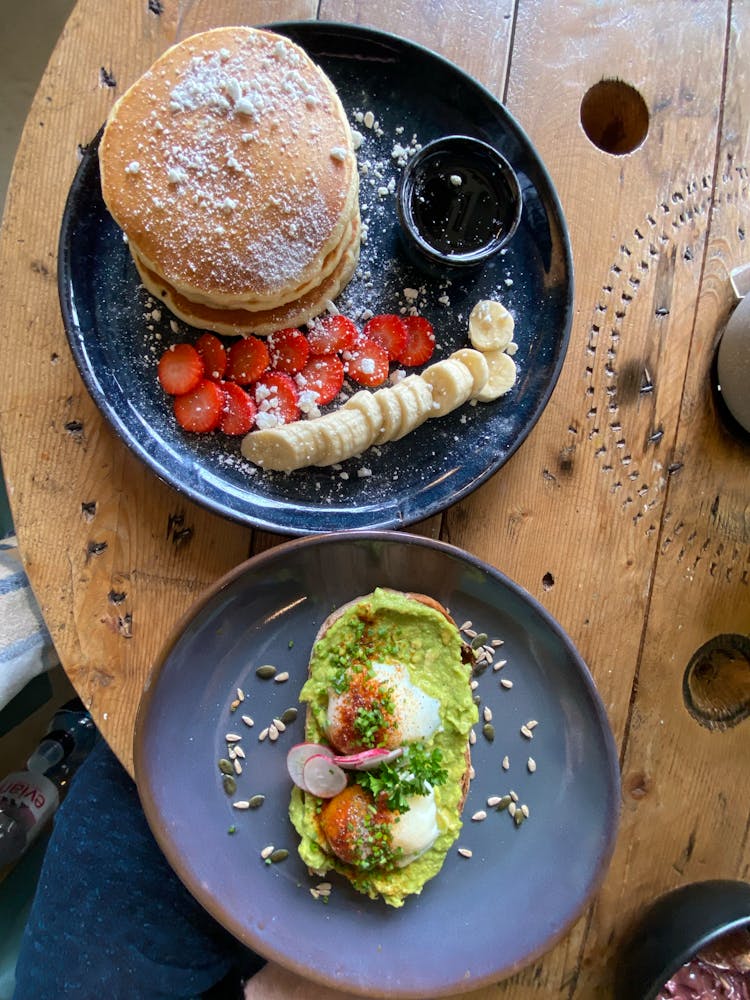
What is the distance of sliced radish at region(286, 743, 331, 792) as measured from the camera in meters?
1.44

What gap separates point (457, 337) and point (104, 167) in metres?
0.76

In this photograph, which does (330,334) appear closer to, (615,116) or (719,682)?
(615,116)

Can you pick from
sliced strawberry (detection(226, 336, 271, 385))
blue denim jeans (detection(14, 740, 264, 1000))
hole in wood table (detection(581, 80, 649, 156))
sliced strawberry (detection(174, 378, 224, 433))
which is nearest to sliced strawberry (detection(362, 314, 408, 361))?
sliced strawberry (detection(226, 336, 271, 385))

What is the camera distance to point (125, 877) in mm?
→ 1771

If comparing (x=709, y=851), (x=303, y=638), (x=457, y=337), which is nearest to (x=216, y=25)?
(x=457, y=337)

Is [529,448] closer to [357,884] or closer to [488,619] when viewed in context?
[488,619]

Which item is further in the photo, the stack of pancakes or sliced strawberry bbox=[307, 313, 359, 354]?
sliced strawberry bbox=[307, 313, 359, 354]

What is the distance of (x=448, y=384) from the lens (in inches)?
60.9

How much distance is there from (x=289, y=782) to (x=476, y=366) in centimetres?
91

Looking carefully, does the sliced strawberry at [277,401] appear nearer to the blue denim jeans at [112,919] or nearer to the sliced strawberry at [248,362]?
the sliced strawberry at [248,362]

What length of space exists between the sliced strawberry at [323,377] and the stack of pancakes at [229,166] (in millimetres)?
184

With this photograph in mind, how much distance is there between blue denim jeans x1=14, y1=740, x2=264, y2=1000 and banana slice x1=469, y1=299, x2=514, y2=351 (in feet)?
4.21

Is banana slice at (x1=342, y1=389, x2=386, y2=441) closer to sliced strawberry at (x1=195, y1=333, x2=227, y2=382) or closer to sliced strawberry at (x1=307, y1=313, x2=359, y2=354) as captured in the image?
sliced strawberry at (x1=307, y1=313, x2=359, y2=354)

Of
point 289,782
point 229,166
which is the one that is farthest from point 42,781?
point 229,166
